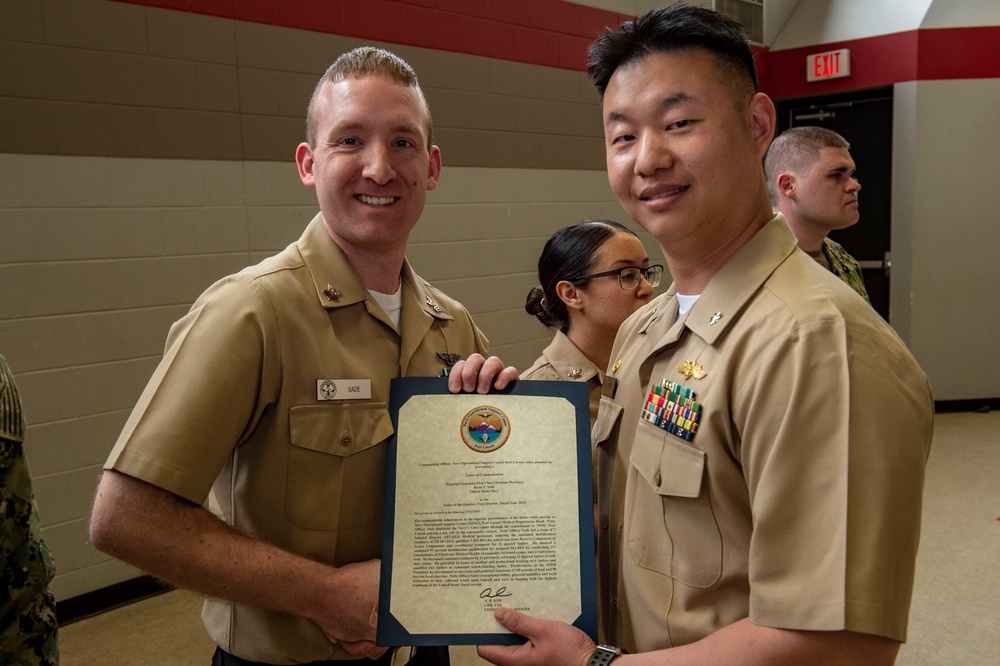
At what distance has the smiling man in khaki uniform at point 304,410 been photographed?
122 cm

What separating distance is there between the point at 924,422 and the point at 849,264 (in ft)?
9.72

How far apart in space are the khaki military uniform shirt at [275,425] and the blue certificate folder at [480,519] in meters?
0.09

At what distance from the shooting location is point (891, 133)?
646 cm

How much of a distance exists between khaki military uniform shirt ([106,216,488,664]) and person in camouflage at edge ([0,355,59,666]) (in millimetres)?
137

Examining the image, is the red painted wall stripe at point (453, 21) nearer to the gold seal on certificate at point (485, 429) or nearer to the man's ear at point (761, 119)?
the gold seal on certificate at point (485, 429)

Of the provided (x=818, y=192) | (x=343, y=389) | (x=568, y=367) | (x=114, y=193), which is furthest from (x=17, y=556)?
(x=818, y=192)

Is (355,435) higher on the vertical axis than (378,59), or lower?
lower

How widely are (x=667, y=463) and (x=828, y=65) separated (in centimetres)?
670

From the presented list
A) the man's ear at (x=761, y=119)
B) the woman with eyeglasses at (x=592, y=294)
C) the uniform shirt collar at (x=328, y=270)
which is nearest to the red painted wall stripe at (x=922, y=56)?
the woman with eyeglasses at (x=592, y=294)

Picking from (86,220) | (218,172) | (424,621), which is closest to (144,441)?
(424,621)

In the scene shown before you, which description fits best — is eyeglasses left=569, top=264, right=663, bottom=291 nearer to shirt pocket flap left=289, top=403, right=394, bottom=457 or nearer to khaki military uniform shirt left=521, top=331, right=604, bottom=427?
khaki military uniform shirt left=521, top=331, right=604, bottom=427

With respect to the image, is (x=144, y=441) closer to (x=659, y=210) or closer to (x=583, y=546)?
(x=583, y=546)

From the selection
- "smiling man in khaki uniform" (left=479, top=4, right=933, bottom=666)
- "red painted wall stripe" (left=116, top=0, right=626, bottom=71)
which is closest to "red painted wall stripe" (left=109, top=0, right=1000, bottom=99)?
"red painted wall stripe" (left=116, top=0, right=626, bottom=71)

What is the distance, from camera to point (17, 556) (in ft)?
3.67
